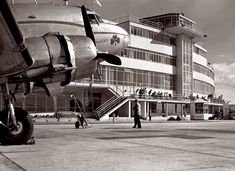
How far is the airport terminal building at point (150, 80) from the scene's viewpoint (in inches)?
2228

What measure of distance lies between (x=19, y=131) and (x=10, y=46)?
3944 mm

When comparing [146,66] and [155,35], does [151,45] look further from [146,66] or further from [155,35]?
[146,66]

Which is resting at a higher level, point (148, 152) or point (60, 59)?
point (60, 59)

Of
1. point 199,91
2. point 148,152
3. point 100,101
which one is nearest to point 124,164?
point 148,152

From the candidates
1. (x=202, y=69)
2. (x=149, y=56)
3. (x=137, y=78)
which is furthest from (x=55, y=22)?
(x=202, y=69)

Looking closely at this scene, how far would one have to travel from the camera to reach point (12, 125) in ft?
37.4

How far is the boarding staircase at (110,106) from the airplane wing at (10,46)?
43.1 meters

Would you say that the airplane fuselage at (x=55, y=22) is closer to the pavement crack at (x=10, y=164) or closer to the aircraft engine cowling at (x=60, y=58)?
the aircraft engine cowling at (x=60, y=58)

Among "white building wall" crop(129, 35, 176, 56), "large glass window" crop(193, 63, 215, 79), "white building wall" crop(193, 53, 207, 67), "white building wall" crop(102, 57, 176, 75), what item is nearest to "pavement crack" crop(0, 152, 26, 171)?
"white building wall" crop(102, 57, 176, 75)

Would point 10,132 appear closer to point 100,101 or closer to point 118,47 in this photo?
point 118,47

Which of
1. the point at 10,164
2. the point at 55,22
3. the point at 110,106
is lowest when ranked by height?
the point at 10,164

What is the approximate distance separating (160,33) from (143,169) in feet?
220

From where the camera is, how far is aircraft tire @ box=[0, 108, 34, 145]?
11.5 m

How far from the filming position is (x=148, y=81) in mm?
68812
